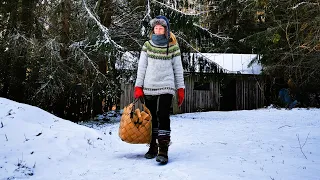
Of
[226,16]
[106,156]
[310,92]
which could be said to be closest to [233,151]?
[106,156]

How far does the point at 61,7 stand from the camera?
9.95m

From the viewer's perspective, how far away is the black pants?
3623 mm

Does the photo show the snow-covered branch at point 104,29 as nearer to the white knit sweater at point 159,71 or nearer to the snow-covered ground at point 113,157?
the snow-covered ground at point 113,157

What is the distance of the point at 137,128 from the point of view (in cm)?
363

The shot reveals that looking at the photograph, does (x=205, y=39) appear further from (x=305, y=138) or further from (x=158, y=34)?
(x=158, y=34)

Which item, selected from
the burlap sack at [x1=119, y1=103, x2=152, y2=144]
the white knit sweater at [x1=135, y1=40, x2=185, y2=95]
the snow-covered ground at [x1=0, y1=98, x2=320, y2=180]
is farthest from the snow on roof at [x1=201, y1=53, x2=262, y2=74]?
the burlap sack at [x1=119, y1=103, x2=152, y2=144]

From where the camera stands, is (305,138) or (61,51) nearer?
(305,138)

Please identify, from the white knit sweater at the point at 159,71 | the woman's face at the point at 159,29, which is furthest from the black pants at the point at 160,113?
the woman's face at the point at 159,29

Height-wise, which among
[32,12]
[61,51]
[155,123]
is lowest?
[155,123]

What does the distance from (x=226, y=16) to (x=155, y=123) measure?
57.6 feet

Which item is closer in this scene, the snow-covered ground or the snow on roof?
the snow-covered ground

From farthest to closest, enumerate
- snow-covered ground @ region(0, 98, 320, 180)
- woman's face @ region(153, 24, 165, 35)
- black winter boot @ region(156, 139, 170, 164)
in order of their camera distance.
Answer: woman's face @ region(153, 24, 165, 35)
black winter boot @ region(156, 139, 170, 164)
snow-covered ground @ region(0, 98, 320, 180)

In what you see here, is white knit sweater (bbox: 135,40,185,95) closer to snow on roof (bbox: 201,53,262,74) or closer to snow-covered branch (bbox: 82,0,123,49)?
snow-covered branch (bbox: 82,0,123,49)

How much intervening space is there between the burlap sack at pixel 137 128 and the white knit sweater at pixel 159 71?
33 cm
